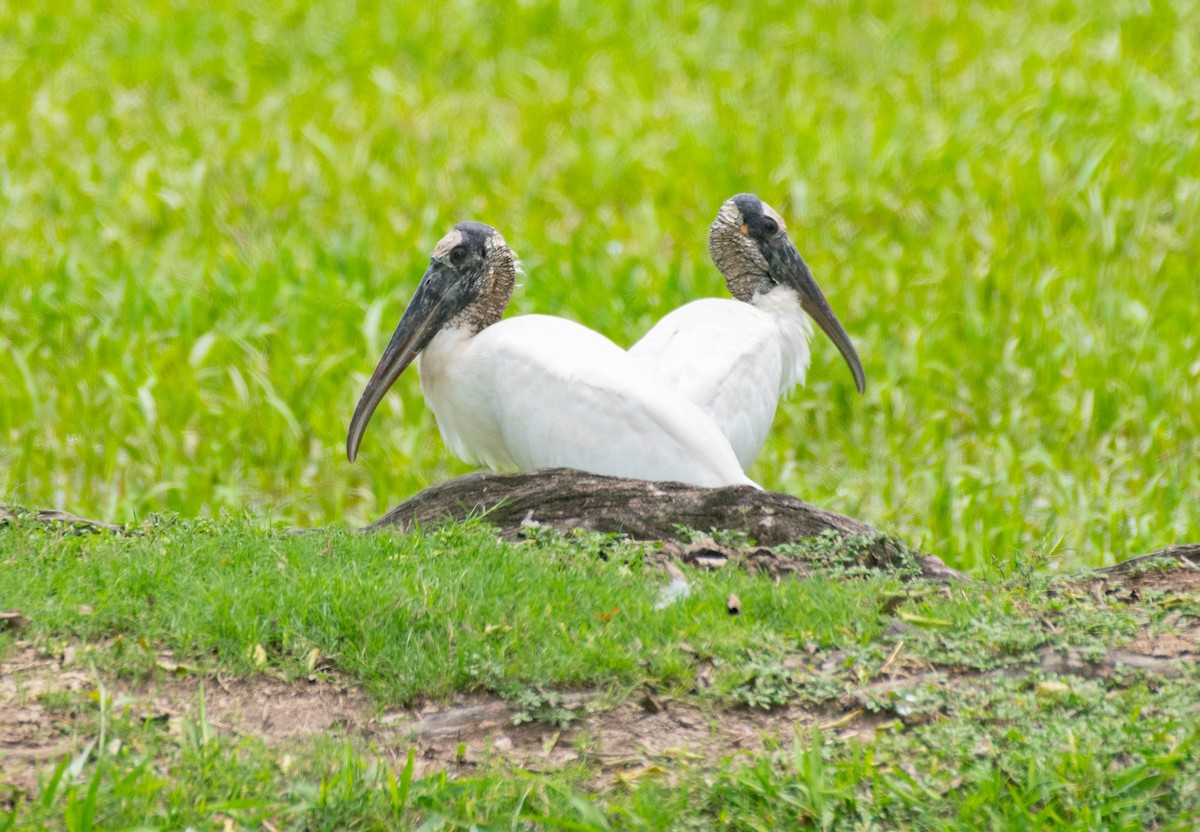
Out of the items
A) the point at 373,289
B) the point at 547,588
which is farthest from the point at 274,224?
the point at 547,588

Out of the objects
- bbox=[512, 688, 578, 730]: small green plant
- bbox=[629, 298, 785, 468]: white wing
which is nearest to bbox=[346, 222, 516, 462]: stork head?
bbox=[629, 298, 785, 468]: white wing

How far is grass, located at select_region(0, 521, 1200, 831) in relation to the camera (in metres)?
3.46

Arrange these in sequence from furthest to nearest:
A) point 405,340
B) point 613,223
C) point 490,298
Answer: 1. point 613,223
2. point 490,298
3. point 405,340

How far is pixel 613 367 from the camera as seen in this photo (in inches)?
220

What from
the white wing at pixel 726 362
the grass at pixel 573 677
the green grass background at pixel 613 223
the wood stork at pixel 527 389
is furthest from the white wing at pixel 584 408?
the green grass background at pixel 613 223

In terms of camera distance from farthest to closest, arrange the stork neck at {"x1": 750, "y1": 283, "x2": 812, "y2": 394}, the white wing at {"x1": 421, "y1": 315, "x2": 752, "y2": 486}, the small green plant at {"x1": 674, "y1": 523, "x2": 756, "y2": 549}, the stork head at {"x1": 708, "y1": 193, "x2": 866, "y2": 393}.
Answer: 1. the stork head at {"x1": 708, "y1": 193, "x2": 866, "y2": 393}
2. the stork neck at {"x1": 750, "y1": 283, "x2": 812, "y2": 394}
3. the white wing at {"x1": 421, "y1": 315, "x2": 752, "y2": 486}
4. the small green plant at {"x1": 674, "y1": 523, "x2": 756, "y2": 549}

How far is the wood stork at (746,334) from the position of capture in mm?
5969

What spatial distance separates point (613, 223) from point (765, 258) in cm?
374

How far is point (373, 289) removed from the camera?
29.9ft

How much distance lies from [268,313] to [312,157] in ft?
8.69

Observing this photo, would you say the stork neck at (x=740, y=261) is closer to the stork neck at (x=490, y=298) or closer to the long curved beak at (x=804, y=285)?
the long curved beak at (x=804, y=285)

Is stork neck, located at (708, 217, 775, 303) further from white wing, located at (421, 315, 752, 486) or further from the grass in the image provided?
the grass

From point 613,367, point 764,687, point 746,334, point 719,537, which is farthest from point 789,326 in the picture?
point 764,687

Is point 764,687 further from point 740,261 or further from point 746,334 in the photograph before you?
point 740,261
